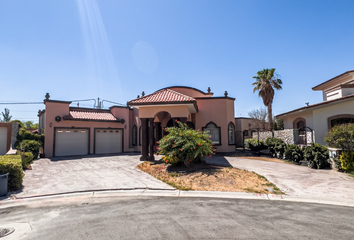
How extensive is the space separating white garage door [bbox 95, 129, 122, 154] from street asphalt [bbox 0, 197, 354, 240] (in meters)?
13.7

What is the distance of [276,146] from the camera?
15422 millimetres

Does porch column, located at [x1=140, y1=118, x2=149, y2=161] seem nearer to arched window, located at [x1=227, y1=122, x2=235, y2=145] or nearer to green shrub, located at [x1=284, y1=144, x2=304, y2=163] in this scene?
arched window, located at [x1=227, y1=122, x2=235, y2=145]

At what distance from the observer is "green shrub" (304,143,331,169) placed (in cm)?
1118

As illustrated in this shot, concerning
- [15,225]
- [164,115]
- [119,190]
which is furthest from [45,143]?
[15,225]

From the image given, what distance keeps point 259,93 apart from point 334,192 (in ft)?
66.2

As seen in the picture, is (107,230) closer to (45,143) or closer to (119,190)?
(119,190)

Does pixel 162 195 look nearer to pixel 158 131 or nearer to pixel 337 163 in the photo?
pixel 337 163

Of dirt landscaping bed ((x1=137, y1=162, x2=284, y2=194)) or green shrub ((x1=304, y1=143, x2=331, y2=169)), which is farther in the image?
green shrub ((x1=304, y1=143, x2=331, y2=169))

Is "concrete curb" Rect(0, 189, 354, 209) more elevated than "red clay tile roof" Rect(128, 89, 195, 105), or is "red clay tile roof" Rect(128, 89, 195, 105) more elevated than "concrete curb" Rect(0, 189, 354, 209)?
"red clay tile roof" Rect(128, 89, 195, 105)

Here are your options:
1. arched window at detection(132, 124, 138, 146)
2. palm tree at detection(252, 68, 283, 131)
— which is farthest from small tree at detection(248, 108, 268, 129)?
arched window at detection(132, 124, 138, 146)

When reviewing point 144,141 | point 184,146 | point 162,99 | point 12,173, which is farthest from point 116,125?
point 12,173

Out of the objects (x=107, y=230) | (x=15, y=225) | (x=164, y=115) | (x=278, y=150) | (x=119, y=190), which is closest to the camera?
(x=107, y=230)

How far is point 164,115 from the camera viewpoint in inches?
747

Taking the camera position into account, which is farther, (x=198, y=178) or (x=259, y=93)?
A: (x=259, y=93)
